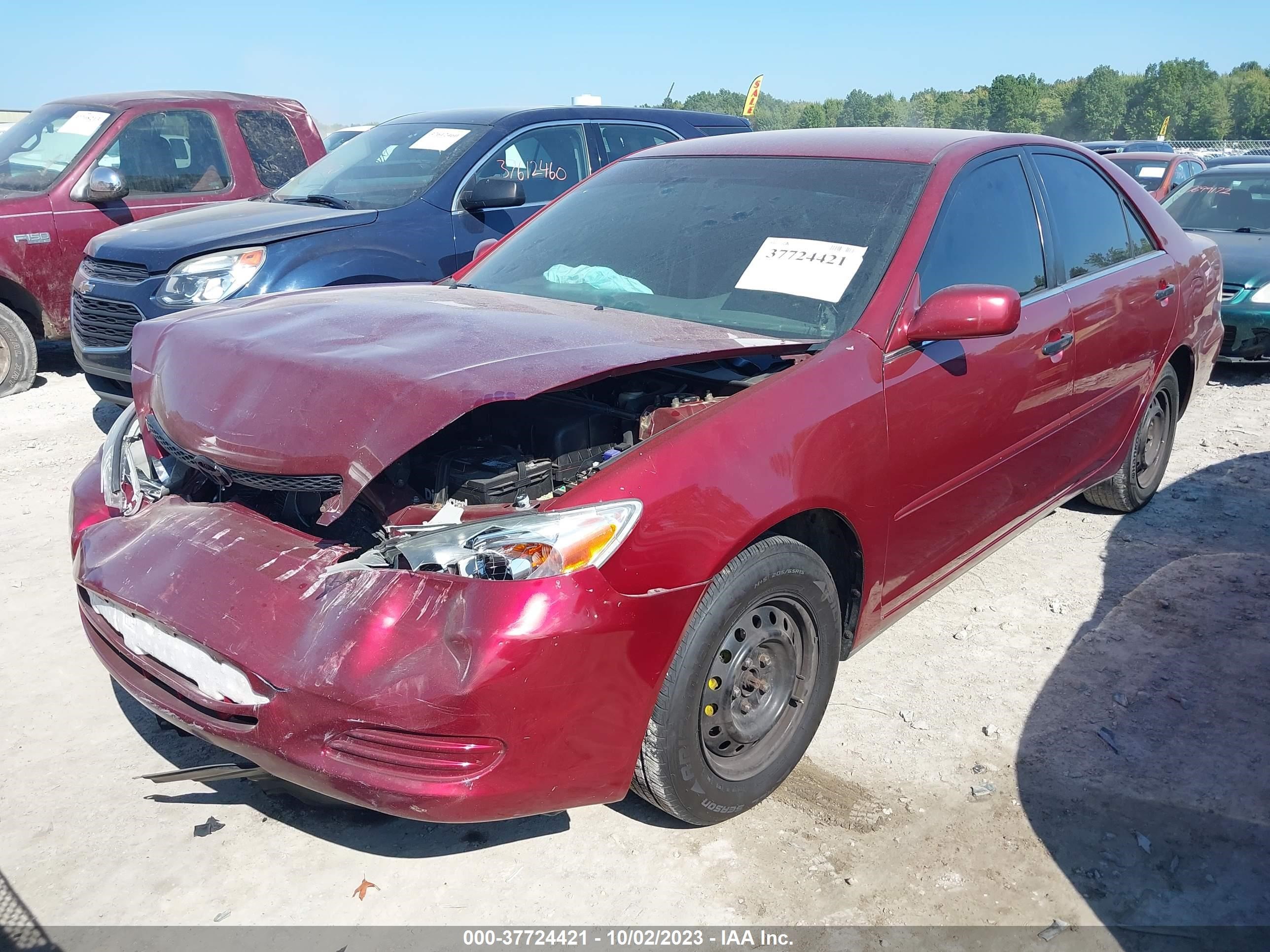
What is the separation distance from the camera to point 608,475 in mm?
2270

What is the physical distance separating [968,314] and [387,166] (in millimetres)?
4543

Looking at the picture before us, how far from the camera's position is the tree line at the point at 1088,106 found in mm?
65750

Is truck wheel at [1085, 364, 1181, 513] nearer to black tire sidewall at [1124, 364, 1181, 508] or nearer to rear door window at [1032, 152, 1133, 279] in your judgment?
A: black tire sidewall at [1124, 364, 1181, 508]

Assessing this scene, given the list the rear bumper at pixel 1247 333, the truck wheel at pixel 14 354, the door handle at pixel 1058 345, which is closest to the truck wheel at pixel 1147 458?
the door handle at pixel 1058 345

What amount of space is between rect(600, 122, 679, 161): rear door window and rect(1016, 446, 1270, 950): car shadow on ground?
4137mm

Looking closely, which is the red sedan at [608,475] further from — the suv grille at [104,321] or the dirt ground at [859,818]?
the suv grille at [104,321]

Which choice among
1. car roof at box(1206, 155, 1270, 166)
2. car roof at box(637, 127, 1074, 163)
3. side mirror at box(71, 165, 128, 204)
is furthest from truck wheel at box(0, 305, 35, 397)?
car roof at box(1206, 155, 1270, 166)

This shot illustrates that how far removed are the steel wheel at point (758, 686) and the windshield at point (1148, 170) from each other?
43.6ft

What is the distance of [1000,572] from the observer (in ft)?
14.1

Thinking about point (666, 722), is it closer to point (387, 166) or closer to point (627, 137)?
point (387, 166)

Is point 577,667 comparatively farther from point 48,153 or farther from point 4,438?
point 48,153

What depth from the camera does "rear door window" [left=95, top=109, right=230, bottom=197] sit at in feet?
24.4

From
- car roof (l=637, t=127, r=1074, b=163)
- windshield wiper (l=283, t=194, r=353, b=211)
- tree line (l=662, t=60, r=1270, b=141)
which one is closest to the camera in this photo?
car roof (l=637, t=127, r=1074, b=163)

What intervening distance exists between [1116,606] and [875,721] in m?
1.38
